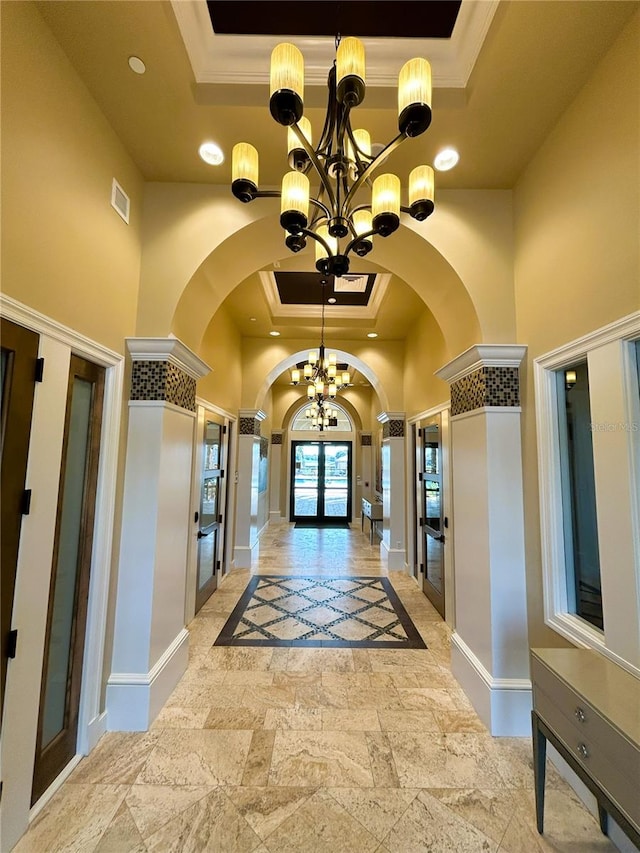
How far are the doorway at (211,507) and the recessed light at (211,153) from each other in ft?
8.12

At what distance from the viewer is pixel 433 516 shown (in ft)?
14.8

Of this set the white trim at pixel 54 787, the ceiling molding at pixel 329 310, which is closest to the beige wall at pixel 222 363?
the ceiling molding at pixel 329 310

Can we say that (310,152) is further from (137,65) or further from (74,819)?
(74,819)

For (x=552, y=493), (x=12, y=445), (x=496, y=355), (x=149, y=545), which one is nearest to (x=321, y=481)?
(x=149, y=545)

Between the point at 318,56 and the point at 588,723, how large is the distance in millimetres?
3384

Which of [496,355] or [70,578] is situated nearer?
[70,578]

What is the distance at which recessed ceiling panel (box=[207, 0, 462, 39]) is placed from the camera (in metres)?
1.83

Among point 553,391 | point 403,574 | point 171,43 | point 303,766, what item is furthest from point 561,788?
point 171,43

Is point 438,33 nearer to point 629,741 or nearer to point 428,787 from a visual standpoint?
point 629,741

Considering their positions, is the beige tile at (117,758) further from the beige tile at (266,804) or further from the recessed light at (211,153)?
the recessed light at (211,153)

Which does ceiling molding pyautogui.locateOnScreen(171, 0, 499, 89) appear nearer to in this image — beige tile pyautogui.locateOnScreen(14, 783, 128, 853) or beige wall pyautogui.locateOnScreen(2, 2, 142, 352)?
beige wall pyautogui.locateOnScreen(2, 2, 142, 352)

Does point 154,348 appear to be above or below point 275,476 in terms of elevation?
above

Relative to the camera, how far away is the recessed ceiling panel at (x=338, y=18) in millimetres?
1834

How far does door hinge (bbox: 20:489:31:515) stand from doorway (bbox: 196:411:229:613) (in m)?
2.43
